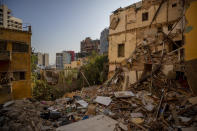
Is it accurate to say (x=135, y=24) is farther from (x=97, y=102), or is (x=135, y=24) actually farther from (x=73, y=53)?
(x=73, y=53)

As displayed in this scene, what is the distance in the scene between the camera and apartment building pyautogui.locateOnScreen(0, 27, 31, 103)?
32.2 ft

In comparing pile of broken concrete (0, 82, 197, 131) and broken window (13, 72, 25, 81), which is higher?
broken window (13, 72, 25, 81)

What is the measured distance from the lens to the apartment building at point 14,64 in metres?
9.82

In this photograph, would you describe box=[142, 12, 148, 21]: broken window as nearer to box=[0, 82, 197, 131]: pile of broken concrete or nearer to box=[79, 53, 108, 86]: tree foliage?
box=[79, 53, 108, 86]: tree foliage

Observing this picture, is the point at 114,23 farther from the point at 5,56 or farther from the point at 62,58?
the point at 62,58

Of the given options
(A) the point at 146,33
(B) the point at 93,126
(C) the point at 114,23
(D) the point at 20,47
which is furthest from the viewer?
(C) the point at 114,23

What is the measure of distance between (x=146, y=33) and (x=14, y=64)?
13.5 meters

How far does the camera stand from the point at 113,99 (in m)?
6.22

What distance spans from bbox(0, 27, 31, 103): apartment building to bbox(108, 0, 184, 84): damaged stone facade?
9.59 m

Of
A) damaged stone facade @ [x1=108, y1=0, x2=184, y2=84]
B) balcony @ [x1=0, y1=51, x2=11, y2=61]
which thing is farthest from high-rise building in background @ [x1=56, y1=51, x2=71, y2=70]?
damaged stone facade @ [x1=108, y1=0, x2=184, y2=84]

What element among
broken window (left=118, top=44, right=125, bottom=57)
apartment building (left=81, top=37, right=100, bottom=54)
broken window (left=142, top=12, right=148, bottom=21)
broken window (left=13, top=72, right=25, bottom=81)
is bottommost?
broken window (left=13, top=72, right=25, bottom=81)

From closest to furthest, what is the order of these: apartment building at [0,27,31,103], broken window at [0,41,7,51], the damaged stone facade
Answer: the damaged stone facade < apartment building at [0,27,31,103] < broken window at [0,41,7,51]

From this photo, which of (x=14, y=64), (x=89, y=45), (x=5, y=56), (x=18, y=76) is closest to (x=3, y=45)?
(x=5, y=56)

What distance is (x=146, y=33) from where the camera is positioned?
10.4 metres
